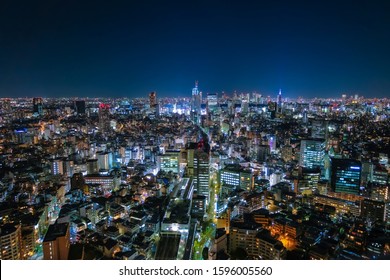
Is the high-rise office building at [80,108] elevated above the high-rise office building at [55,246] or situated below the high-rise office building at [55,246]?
above

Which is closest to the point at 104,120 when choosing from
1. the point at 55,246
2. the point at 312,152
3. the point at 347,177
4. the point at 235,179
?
the point at 235,179

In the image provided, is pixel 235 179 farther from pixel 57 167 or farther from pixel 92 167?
pixel 57 167

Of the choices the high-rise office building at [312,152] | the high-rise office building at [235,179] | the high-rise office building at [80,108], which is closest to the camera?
the high-rise office building at [235,179]

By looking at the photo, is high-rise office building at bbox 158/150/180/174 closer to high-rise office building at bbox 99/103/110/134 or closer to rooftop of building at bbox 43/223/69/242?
rooftop of building at bbox 43/223/69/242

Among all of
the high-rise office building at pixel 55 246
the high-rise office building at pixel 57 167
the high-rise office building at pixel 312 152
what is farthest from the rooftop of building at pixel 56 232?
the high-rise office building at pixel 312 152

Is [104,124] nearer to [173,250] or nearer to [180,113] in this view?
[180,113]

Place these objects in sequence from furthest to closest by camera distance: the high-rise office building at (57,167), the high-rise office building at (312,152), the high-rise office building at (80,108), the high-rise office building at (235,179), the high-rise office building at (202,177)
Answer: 1. the high-rise office building at (80,108)
2. the high-rise office building at (312,152)
3. the high-rise office building at (57,167)
4. the high-rise office building at (235,179)
5. the high-rise office building at (202,177)

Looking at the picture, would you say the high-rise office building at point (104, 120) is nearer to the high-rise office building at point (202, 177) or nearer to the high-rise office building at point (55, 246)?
the high-rise office building at point (202, 177)

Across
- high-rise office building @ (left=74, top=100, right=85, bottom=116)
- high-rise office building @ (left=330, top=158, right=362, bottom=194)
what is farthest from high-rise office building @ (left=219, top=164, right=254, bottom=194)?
high-rise office building @ (left=74, top=100, right=85, bottom=116)
